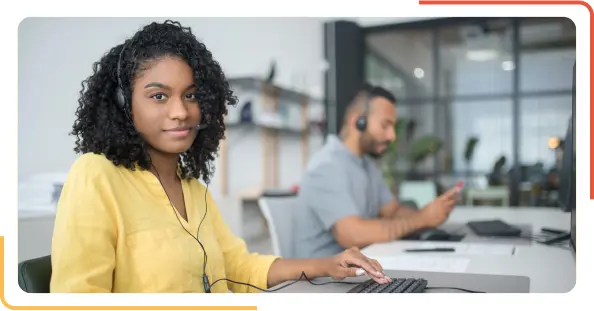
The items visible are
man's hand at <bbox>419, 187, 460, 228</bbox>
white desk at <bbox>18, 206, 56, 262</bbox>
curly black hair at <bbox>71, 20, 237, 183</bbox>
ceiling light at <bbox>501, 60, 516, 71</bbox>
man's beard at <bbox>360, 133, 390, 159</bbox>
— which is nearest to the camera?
curly black hair at <bbox>71, 20, 237, 183</bbox>

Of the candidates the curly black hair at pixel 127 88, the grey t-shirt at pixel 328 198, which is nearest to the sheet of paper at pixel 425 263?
the grey t-shirt at pixel 328 198

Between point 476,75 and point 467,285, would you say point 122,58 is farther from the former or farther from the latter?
point 476,75

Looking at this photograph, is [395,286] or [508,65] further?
[508,65]

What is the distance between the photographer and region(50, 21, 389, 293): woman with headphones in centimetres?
95

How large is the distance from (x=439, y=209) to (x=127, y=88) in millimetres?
1106

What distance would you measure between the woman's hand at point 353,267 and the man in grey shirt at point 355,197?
1.99ft

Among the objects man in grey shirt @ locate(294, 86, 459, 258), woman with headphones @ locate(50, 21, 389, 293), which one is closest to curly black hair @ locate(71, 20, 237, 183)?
woman with headphones @ locate(50, 21, 389, 293)

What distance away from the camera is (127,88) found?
107 cm

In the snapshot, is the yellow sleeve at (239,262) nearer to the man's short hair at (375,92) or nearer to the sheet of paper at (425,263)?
the sheet of paper at (425,263)

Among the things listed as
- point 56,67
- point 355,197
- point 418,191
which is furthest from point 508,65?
point 56,67

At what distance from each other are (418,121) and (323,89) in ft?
7.82

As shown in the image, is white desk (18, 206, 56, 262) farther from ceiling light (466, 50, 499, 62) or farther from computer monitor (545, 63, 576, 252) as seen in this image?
ceiling light (466, 50, 499, 62)

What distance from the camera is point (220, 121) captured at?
1.21m

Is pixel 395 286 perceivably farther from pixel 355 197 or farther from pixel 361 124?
pixel 361 124
